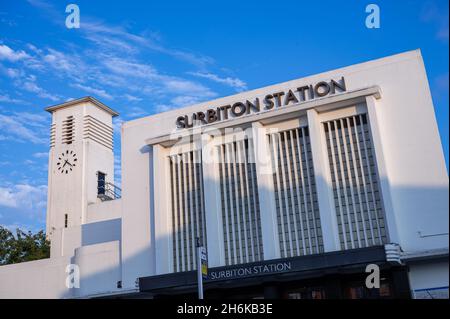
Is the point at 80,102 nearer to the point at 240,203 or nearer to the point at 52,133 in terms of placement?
the point at 52,133

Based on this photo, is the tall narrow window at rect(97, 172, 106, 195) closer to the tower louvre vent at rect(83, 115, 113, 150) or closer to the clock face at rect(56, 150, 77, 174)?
the clock face at rect(56, 150, 77, 174)

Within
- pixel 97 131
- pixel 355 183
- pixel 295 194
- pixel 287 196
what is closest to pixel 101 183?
pixel 97 131

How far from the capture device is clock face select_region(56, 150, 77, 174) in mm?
57156

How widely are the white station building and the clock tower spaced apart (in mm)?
17087

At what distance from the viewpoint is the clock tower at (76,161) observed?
56.1 metres

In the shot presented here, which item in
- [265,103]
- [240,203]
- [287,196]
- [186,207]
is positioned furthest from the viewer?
[186,207]

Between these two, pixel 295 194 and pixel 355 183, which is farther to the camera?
pixel 295 194

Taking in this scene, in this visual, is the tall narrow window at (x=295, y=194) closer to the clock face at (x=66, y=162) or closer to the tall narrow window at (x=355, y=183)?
the tall narrow window at (x=355, y=183)

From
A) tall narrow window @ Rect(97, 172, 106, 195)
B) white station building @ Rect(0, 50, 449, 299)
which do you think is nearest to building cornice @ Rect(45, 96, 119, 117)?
tall narrow window @ Rect(97, 172, 106, 195)

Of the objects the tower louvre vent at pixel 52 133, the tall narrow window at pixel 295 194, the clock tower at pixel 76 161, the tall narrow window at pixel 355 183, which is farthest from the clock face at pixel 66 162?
the tall narrow window at pixel 355 183

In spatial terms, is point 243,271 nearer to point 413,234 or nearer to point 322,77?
point 413,234

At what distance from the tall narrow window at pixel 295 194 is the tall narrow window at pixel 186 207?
15.6ft

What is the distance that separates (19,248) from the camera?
5238 cm

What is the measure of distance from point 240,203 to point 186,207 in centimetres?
352
